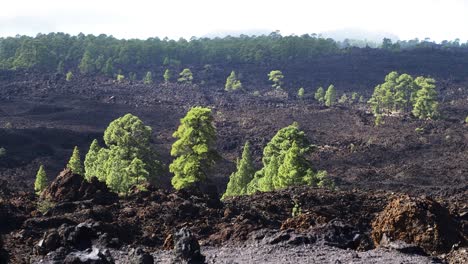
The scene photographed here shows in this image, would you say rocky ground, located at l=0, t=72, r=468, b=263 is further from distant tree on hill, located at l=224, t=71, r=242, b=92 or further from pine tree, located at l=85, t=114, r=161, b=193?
distant tree on hill, located at l=224, t=71, r=242, b=92

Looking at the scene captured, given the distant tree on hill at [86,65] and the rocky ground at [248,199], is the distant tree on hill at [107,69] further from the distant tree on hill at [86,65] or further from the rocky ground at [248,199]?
the rocky ground at [248,199]

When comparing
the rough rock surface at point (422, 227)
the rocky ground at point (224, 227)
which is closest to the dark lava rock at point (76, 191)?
the rocky ground at point (224, 227)

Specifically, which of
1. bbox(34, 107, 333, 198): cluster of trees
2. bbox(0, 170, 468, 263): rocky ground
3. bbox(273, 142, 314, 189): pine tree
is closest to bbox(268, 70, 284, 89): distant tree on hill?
bbox(34, 107, 333, 198): cluster of trees

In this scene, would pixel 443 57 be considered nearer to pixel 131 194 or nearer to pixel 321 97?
pixel 321 97

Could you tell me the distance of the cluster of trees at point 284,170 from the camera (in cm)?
3047

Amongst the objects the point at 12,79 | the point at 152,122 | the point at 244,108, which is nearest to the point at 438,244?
the point at 152,122

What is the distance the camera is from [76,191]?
25203 mm

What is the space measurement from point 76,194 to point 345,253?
12.5 m

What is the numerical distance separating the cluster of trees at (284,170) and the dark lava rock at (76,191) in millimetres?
9049

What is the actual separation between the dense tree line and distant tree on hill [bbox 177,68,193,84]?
37.6ft

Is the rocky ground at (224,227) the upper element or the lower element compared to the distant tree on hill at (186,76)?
upper

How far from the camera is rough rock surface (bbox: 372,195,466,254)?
18.3m

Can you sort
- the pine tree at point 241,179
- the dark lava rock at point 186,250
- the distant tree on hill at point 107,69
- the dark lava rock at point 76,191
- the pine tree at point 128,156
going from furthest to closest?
the distant tree on hill at point 107,69 → the pine tree at point 241,179 → the pine tree at point 128,156 → the dark lava rock at point 76,191 → the dark lava rock at point 186,250

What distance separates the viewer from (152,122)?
2813 inches
